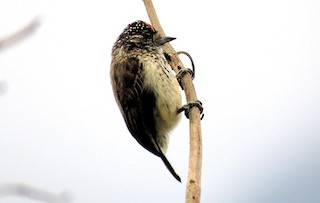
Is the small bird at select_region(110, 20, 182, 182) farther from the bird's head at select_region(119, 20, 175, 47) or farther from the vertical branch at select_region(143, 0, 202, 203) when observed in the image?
the vertical branch at select_region(143, 0, 202, 203)

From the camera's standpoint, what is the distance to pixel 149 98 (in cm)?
464

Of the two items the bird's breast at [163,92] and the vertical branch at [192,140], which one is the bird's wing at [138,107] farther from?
the vertical branch at [192,140]

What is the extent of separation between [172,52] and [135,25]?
4.51ft

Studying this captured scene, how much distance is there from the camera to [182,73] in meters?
3.83

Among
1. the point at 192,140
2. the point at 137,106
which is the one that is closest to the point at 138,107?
the point at 137,106

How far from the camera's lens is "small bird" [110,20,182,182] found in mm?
4574

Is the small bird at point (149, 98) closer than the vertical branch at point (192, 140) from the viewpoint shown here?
No

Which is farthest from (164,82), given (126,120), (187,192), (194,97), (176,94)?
(187,192)

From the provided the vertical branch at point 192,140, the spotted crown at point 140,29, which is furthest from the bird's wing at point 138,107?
the vertical branch at point 192,140

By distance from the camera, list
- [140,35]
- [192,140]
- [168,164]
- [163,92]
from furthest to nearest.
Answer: [140,35] → [163,92] → [168,164] → [192,140]

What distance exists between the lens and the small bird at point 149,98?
4.57 metres

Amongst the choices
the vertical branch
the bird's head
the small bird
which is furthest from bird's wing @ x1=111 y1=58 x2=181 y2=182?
the vertical branch

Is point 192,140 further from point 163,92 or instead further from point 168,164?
point 163,92

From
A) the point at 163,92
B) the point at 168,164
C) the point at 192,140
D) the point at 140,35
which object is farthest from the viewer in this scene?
the point at 140,35
